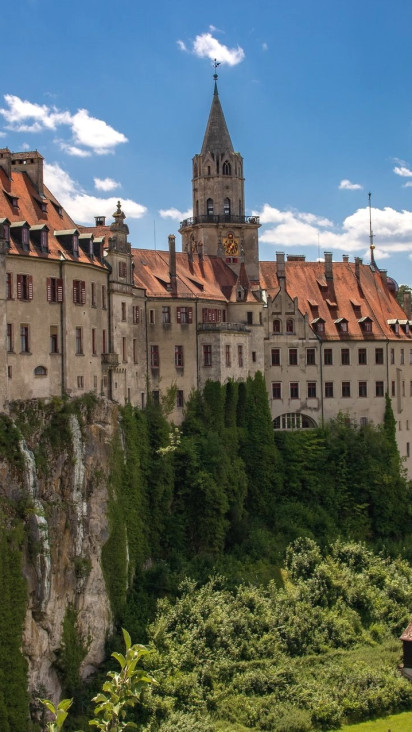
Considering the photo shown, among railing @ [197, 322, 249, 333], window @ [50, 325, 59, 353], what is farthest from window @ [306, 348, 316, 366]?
window @ [50, 325, 59, 353]

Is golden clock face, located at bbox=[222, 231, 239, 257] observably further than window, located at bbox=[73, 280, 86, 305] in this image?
Yes

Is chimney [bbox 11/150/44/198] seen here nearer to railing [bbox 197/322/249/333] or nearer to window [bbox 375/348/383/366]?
railing [bbox 197/322/249/333]

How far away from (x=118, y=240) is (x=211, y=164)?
2258 cm

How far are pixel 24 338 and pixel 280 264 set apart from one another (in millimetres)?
33562

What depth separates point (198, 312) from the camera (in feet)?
223

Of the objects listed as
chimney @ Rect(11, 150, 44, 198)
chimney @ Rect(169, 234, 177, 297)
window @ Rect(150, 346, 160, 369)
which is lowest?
window @ Rect(150, 346, 160, 369)

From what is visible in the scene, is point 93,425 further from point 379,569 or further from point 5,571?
point 379,569

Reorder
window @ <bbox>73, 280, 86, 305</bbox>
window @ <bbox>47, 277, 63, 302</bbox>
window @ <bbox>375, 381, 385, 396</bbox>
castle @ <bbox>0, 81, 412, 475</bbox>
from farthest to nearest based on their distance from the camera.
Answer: window @ <bbox>375, 381, 385, 396</bbox> → window @ <bbox>73, 280, 86, 305</bbox> → window @ <bbox>47, 277, 63, 302</bbox> → castle @ <bbox>0, 81, 412, 475</bbox>

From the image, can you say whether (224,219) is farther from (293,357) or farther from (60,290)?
(60,290)

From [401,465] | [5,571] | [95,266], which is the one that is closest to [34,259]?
[95,266]

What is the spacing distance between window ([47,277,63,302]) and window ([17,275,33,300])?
1491 millimetres

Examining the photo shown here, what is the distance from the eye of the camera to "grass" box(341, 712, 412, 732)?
Result: 4933 centimetres

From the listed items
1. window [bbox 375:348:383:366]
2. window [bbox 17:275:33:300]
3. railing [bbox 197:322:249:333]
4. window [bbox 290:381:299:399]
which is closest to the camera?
window [bbox 17:275:33:300]

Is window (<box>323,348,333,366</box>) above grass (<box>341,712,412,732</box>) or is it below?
above
